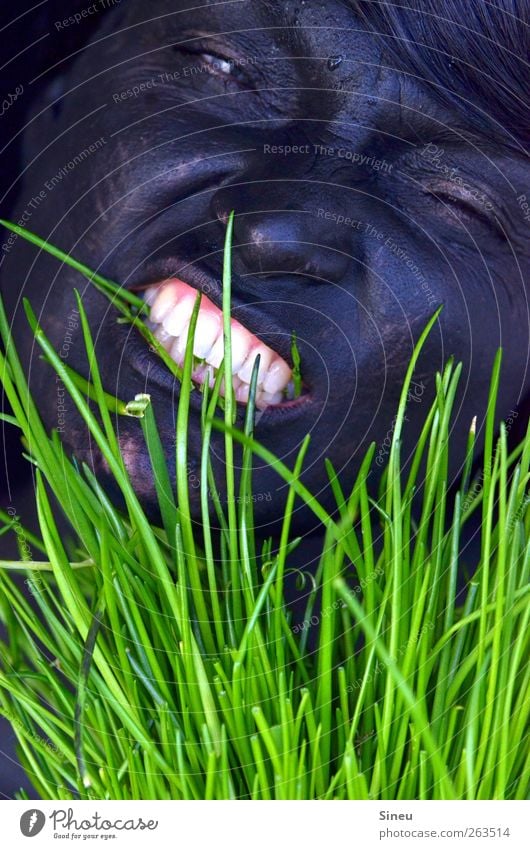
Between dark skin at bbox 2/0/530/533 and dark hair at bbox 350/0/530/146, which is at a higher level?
dark hair at bbox 350/0/530/146

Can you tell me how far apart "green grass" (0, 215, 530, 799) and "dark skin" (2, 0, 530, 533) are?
3 cm

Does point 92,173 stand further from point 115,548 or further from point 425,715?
point 425,715

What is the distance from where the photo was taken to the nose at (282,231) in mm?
365

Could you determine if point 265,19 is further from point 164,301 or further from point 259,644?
point 259,644

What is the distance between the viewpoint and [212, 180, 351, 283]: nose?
1.20 ft

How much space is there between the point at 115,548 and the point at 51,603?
90 millimetres
